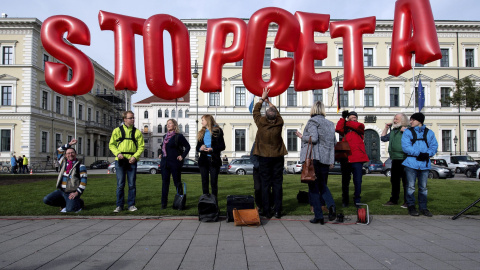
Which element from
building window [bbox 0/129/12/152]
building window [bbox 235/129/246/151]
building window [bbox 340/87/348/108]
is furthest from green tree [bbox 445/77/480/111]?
building window [bbox 0/129/12/152]

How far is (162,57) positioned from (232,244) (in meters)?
4.36

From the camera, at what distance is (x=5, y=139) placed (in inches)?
1499

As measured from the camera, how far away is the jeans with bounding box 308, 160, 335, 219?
557cm

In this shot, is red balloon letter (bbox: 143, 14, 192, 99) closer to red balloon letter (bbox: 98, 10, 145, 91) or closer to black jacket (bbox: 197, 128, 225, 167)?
red balloon letter (bbox: 98, 10, 145, 91)

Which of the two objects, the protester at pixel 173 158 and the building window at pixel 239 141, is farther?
the building window at pixel 239 141

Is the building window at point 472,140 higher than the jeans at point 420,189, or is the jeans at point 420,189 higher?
the building window at point 472,140

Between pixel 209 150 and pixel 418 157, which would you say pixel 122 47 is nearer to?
pixel 209 150

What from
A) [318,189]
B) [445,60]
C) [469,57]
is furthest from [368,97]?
[318,189]

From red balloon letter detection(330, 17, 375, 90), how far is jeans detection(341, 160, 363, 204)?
5.64 feet

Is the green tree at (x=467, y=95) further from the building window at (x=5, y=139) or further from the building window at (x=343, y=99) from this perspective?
the building window at (x=5, y=139)

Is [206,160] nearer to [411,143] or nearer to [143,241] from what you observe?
[143,241]

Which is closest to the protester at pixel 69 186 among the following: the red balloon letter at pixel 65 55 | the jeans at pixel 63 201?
the jeans at pixel 63 201

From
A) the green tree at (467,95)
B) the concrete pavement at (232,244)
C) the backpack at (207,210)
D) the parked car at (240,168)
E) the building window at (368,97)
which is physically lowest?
the parked car at (240,168)

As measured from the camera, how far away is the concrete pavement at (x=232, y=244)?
3.58 metres
